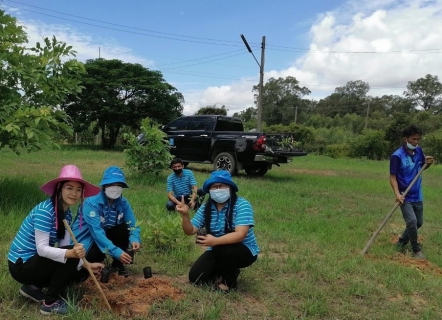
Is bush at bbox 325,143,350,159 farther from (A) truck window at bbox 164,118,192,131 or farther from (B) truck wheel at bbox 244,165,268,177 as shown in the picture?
(A) truck window at bbox 164,118,192,131

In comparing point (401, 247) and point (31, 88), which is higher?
point (31, 88)

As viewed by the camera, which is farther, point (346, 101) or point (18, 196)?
point (346, 101)

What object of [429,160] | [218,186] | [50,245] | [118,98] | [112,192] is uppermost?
[118,98]

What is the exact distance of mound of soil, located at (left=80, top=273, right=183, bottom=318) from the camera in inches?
121

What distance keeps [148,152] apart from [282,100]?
52.3 m

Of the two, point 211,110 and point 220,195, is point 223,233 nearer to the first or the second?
point 220,195

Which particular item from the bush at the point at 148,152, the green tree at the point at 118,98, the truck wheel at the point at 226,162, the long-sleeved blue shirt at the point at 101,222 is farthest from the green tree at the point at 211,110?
the long-sleeved blue shirt at the point at 101,222

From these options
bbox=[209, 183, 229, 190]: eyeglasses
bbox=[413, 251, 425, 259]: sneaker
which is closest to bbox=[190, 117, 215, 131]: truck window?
bbox=[413, 251, 425, 259]: sneaker

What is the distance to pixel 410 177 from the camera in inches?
205

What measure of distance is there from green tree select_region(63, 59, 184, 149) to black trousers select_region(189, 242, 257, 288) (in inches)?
772

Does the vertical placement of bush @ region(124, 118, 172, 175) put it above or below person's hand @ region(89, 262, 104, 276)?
above

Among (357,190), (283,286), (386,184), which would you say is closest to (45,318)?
(283,286)

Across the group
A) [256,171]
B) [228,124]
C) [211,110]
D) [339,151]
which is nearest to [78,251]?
[256,171]

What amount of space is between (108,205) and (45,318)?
110 centimetres
